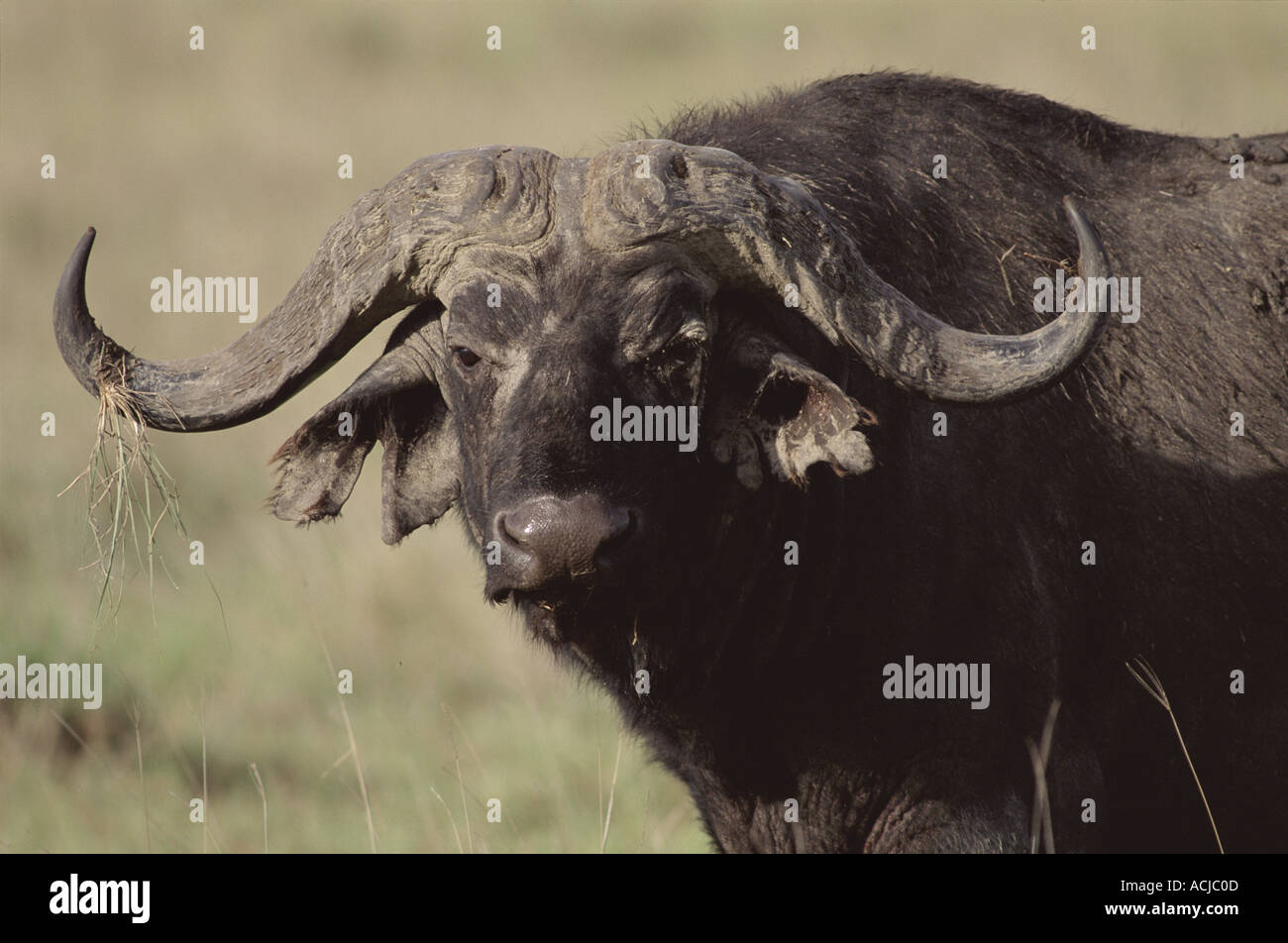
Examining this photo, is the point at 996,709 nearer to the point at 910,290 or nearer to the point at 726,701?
the point at 726,701

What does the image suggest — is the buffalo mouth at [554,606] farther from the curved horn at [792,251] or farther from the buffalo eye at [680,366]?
the curved horn at [792,251]

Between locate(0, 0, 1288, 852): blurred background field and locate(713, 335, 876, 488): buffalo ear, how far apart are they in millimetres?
1207

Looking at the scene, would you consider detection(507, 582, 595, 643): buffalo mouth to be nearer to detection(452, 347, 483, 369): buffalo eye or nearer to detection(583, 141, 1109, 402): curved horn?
detection(452, 347, 483, 369): buffalo eye

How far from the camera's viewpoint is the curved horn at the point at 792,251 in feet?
13.8

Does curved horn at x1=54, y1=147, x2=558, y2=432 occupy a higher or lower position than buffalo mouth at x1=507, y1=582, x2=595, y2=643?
higher

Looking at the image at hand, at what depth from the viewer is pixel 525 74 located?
2102cm

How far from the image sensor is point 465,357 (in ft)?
14.3

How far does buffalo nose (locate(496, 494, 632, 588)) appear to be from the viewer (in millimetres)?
3773

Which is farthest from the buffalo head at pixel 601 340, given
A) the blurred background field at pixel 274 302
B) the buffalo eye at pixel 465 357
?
the blurred background field at pixel 274 302

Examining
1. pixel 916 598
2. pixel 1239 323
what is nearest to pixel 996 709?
pixel 916 598

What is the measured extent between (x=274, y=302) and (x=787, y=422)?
1087cm

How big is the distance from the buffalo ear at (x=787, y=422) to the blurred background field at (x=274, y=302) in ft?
3.96

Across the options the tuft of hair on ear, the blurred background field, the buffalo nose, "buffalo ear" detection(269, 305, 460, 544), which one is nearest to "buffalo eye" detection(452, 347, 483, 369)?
"buffalo ear" detection(269, 305, 460, 544)
